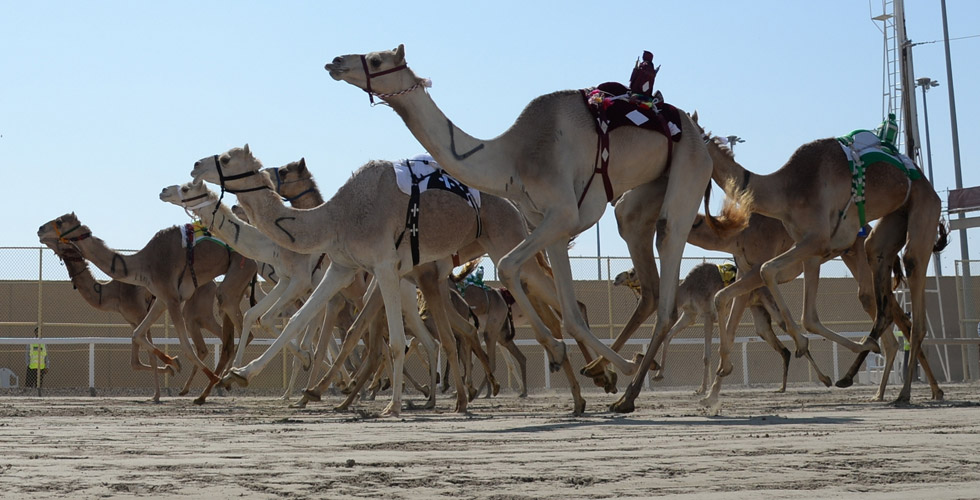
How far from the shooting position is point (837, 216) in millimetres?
11211

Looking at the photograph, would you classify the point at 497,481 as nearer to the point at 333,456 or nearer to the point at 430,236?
the point at 333,456

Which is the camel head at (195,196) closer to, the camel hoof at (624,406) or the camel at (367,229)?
the camel at (367,229)

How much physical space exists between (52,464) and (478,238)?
6665 millimetres

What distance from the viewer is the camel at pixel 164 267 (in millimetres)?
17219

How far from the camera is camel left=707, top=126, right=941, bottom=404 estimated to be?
1098 centimetres

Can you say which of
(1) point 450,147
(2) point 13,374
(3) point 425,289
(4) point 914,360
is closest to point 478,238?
(3) point 425,289

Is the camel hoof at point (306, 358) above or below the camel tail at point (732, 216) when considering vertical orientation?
below

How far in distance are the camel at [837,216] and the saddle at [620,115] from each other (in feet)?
5.53

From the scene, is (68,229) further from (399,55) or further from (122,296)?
(399,55)

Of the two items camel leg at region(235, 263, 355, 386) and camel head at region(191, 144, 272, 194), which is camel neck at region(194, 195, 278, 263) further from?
camel leg at region(235, 263, 355, 386)

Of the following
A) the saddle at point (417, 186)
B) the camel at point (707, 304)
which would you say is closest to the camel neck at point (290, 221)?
the saddle at point (417, 186)

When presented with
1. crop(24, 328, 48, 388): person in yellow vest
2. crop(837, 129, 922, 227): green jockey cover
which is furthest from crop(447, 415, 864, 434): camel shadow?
crop(24, 328, 48, 388): person in yellow vest

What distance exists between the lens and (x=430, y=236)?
418 inches

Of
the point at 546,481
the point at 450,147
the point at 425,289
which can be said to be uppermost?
the point at 450,147
